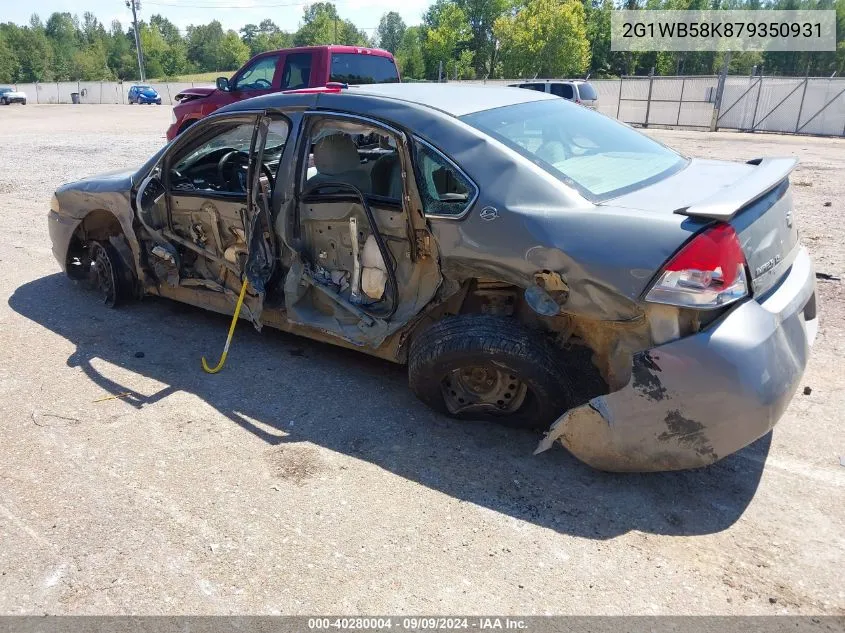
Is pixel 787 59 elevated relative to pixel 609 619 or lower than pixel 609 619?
elevated

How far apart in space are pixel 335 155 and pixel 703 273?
2.19 meters

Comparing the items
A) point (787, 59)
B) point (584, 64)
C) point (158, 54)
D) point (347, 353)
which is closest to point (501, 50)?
point (584, 64)

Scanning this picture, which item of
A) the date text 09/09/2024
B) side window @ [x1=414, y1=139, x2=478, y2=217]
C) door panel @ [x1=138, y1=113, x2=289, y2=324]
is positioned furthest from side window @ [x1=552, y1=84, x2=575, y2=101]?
the date text 09/09/2024

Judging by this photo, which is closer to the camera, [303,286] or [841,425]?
[841,425]

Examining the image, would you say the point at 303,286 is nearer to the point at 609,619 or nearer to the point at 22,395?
the point at 22,395

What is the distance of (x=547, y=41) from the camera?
171 ft

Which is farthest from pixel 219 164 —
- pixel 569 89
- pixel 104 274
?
pixel 569 89

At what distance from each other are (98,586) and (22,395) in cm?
195

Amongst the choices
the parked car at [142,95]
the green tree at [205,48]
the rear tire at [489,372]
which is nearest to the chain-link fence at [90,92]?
the parked car at [142,95]

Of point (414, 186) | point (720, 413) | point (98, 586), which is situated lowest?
point (98, 586)

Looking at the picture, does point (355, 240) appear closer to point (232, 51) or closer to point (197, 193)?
point (197, 193)

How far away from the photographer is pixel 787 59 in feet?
229

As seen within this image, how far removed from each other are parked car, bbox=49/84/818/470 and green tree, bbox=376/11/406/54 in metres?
122

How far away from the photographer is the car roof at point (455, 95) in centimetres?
350
